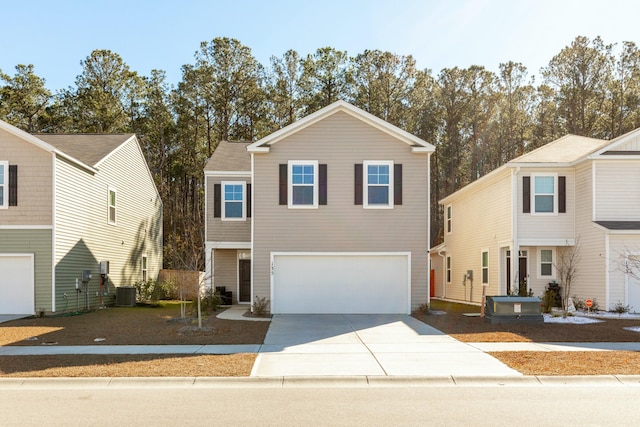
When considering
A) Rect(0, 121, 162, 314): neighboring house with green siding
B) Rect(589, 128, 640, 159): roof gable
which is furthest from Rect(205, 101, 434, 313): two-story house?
Rect(0, 121, 162, 314): neighboring house with green siding

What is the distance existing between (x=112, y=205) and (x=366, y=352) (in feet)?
55.7

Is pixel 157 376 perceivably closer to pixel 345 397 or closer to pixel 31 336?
pixel 345 397

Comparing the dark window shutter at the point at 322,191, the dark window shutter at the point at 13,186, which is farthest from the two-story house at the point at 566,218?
the dark window shutter at the point at 13,186

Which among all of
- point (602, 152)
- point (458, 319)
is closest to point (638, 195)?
point (602, 152)

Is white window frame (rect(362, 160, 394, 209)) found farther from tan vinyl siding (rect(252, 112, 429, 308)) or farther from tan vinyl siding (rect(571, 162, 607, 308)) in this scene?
tan vinyl siding (rect(571, 162, 607, 308))

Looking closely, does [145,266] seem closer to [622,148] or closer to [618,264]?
[618,264]

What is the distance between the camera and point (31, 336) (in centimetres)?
1533

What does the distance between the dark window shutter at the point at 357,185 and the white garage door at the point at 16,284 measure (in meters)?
10.9

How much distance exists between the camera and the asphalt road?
24.3 ft

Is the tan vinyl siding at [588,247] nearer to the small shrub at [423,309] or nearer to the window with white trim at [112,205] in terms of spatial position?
the small shrub at [423,309]

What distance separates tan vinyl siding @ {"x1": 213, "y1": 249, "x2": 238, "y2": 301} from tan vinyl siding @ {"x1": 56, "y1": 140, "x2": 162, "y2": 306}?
437 cm

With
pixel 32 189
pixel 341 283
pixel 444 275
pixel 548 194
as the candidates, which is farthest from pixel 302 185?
pixel 444 275

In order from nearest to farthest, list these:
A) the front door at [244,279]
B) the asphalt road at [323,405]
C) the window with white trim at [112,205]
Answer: the asphalt road at [323,405]
the window with white trim at [112,205]
the front door at [244,279]

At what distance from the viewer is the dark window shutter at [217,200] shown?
2525 centimetres
